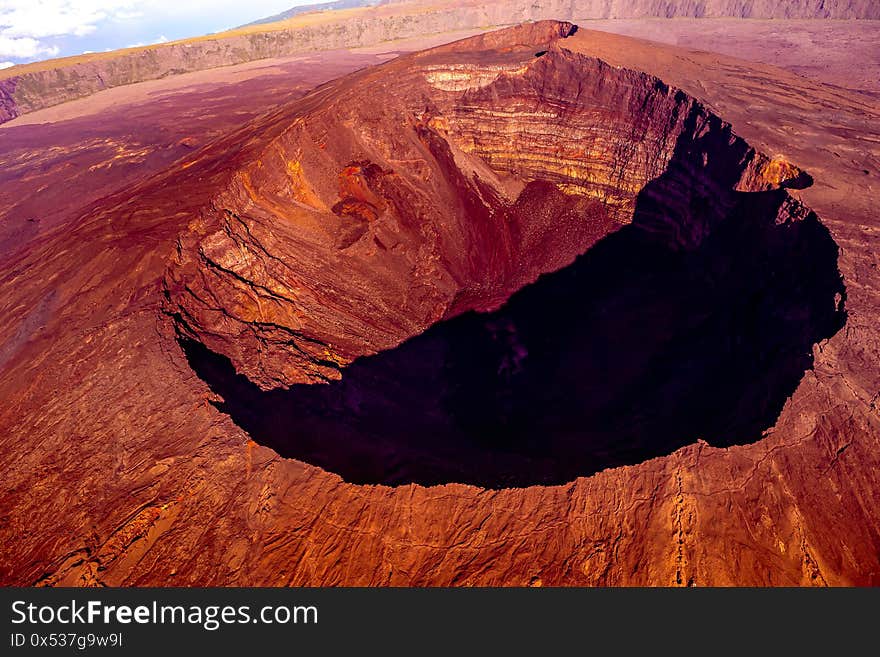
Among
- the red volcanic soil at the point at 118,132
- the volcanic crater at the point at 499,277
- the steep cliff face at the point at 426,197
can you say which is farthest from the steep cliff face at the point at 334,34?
the volcanic crater at the point at 499,277

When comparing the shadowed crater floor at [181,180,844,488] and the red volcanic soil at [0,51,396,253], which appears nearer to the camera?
the shadowed crater floor at [181,180,844,488]

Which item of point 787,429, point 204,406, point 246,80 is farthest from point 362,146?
point 246,80

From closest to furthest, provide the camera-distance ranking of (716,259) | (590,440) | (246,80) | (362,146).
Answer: (590,440)
(716,259)
(362,146)
(246,80)

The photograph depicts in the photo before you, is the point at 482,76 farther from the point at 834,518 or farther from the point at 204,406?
the point at 834,518

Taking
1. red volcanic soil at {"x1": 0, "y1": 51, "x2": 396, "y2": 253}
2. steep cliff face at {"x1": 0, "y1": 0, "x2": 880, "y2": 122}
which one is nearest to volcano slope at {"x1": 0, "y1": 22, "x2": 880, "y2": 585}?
red volcanic soil at {"x1": 0, "y1": 51, "x2": 396, "y2": 253}

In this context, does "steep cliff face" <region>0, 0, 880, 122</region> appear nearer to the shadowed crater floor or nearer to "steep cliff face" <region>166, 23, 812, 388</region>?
"steep cliff face" <region>166, 23, 812, 388</region>

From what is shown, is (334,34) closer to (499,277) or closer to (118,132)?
(118,132)

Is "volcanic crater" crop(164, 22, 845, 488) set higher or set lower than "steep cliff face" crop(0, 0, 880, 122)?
lower
